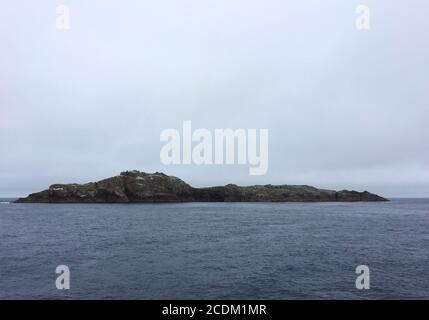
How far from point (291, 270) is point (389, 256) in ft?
55.1

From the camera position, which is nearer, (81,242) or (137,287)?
(137,287)

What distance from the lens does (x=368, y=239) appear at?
184ft

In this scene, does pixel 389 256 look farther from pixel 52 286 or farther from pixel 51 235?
pixel 51 235
